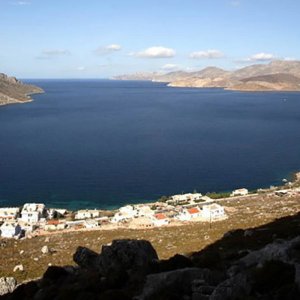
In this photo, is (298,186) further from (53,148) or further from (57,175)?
(53,148)

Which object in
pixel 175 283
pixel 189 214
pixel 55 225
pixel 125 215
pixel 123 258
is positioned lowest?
pixel 55 225

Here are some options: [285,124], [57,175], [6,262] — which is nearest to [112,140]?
[57,175]

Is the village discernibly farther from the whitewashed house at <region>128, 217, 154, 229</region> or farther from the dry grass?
the dry grass

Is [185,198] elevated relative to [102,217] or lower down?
elevated

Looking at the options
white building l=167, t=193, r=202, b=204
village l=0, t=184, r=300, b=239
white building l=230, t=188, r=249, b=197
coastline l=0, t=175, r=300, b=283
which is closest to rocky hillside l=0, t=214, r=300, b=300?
coastline l=0, t=175, r=300, b=283

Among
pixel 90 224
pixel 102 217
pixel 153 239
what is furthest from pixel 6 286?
pixel 102 217

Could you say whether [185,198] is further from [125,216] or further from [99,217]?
[99,217]
